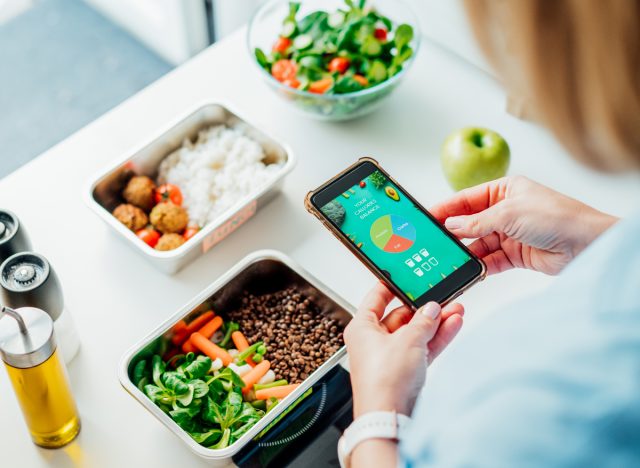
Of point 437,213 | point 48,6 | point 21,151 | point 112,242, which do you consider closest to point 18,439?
point 112,242

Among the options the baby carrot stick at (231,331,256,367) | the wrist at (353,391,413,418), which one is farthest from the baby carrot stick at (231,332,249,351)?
the wrist at (353,391,413,418)

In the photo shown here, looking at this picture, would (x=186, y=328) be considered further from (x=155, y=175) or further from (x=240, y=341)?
(x=155, y=175)

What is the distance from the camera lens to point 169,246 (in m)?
1.23

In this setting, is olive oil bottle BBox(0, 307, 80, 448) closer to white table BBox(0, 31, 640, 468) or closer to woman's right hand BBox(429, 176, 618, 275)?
white table BBox(0, 31, 640, 468)

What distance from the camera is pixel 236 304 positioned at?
1.20m

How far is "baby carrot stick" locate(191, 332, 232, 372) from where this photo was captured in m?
1.12

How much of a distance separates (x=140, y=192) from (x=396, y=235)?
1.59 ft

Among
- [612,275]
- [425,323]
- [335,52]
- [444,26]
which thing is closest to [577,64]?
[612,275]

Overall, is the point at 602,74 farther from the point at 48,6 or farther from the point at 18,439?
the point at 48,6

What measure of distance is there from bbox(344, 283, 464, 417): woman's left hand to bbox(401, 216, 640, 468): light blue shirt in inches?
9.1

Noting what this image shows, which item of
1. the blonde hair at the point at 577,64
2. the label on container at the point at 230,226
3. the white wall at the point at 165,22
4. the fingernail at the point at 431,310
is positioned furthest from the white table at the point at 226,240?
the white wall at the point at 165,22

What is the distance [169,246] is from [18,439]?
37 cm

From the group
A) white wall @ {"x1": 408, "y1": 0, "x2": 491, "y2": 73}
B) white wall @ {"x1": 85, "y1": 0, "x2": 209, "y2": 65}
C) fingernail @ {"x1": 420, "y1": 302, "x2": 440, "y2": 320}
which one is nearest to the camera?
fingernail @ {"x1": 420, "y1": 302, "x2": 440, "y2": 320}

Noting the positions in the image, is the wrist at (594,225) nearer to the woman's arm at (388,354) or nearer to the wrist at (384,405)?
the woman's arm at (388,354)
